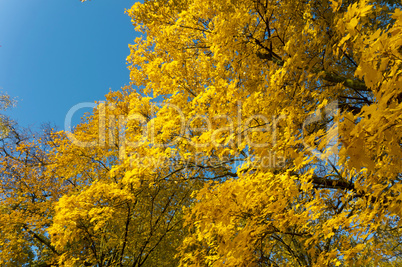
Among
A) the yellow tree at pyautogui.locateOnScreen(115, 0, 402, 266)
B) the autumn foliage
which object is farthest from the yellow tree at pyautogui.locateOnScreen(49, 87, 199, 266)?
the yellow tree at pyautogui.locateOnScreen(115, 0, 402, 266)

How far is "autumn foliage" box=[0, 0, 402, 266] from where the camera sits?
6.98 feet

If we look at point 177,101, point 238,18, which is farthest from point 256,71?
point 177,101

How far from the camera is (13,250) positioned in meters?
7.77

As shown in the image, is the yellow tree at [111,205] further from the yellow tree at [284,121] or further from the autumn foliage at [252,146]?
the yellow tree at [284,121]

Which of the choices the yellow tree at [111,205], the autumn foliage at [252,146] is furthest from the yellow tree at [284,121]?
the yellow tree at [111,205]

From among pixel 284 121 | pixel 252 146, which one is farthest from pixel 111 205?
pixel 284 121

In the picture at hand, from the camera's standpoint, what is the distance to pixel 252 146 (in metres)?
3.27

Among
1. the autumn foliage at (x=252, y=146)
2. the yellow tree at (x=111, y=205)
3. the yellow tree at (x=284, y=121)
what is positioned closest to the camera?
the yellow tree at (x=284, y=121)

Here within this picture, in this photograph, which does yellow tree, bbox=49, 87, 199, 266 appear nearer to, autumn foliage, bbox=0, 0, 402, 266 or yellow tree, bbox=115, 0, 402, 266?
autumn foliage, bbox=0, 0, 402, 266

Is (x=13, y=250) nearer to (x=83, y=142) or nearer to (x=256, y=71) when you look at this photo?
(x=83, y=142)

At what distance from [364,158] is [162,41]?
5.24m

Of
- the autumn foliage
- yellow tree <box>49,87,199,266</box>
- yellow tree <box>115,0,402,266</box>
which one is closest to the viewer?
yellow tree <box>115,0,402,266</box>

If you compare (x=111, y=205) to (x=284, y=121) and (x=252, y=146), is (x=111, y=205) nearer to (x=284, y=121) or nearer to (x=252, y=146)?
(x=252, y=146)

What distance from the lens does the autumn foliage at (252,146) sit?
213 centimetres
